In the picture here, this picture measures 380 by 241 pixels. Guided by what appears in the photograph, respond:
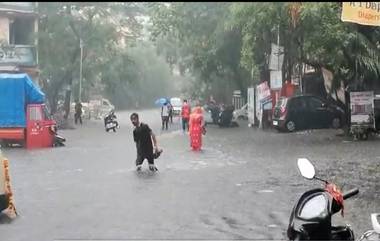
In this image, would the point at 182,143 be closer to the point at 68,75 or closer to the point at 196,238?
the point at 196,238

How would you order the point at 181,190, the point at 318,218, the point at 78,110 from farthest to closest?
the point at 78,110
the point at 181,190
the point at 318,218

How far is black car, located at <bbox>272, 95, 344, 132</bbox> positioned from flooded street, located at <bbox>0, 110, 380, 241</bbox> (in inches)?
273

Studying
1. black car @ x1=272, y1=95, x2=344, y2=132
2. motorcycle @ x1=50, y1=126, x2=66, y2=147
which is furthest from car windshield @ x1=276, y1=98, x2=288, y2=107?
motorcycle @ x1=50, y1=126, x2=66, y2=147

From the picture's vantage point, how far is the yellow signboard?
34.2 feet

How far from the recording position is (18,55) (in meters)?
38.0

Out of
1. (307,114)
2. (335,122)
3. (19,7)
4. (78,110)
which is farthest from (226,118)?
(19,7)

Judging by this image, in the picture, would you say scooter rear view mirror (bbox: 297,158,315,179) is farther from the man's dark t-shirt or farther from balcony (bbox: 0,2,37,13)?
balcony (bbox: 0,2,37,13)

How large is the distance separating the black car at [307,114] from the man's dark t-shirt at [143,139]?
48.2 feet

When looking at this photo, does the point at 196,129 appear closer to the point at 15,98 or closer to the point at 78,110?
the point at 15,98

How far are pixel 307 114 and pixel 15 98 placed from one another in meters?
12.7

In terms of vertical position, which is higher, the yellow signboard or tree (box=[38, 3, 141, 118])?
tree (box=[38, 3, 141, 118])

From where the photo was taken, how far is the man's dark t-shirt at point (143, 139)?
15438 mm

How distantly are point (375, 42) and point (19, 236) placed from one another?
16173 millimetres

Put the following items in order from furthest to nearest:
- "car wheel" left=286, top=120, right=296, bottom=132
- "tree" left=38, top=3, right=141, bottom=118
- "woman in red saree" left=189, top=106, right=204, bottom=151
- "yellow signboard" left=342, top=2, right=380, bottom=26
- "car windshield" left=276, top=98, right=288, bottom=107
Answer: "tree" left=38, top=3, right=141, bottom=118
"car windshield" left=276, top=98, right=288, bottom=107
"car wheel" left=286, top=120, right=296, bottom=132
"woman in red saree" left=189, top=106, right=204, bottom=151
"yellow signboard" left=342, top=2, right=380, bottom=26
